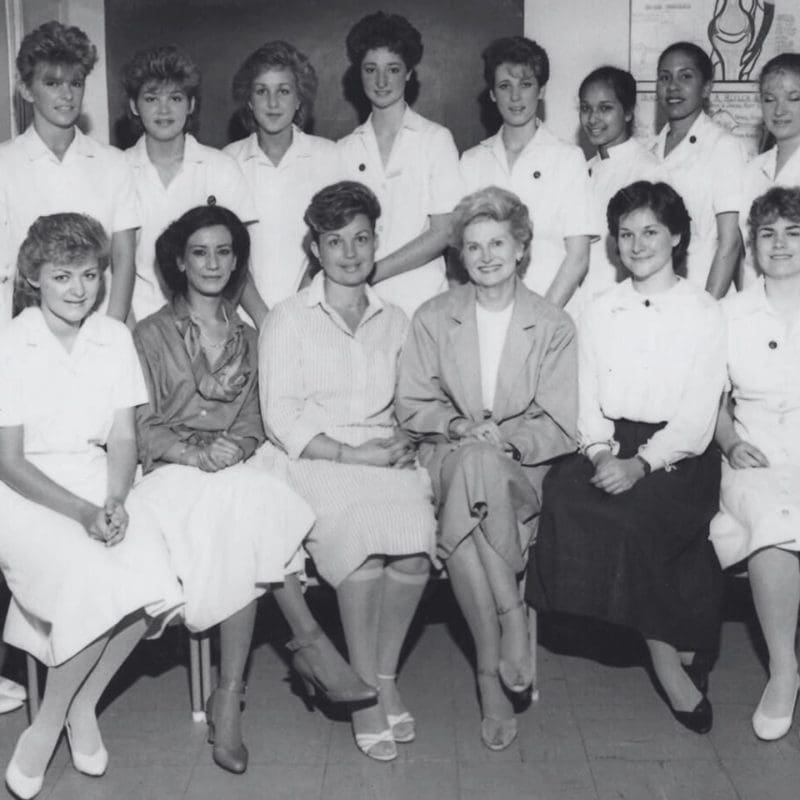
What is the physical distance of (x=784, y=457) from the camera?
10.9ft

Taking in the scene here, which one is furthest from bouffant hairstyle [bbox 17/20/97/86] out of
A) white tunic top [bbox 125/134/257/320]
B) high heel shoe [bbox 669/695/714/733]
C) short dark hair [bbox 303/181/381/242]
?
high heel shoe [bbox 669/695/714/733]

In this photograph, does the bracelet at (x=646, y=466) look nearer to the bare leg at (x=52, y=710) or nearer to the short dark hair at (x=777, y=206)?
the short dark hair at (x=777, y=206)

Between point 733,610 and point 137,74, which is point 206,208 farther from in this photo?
point 733,610

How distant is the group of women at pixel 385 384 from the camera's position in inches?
119

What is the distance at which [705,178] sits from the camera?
3936 millimetres

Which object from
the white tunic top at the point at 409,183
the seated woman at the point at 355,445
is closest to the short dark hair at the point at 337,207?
the seated woman at the point at 355,445

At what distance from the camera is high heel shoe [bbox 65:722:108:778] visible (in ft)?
9.45

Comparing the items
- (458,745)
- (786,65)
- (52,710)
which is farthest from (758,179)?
(52,710)

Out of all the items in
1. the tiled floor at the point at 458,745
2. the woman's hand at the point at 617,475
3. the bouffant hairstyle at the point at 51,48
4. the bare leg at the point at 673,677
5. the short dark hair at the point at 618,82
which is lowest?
the tiled floor at the point at 458,745

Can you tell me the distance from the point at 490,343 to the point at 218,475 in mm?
878

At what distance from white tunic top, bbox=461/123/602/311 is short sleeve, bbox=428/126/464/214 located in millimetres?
72

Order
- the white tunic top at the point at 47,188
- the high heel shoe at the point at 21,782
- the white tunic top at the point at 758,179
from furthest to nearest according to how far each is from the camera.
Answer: the white tunic top at the point at 758,179 < the white tunic top at the point at 47,188 < the high heel shoe at the point at 21,782

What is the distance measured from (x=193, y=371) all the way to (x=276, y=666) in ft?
3.12

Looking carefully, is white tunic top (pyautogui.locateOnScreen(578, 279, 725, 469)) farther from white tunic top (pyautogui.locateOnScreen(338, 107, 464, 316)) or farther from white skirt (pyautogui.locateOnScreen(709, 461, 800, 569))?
white tunic top (pyautogui.locateOnScreen(338, 107, 464, 316))
